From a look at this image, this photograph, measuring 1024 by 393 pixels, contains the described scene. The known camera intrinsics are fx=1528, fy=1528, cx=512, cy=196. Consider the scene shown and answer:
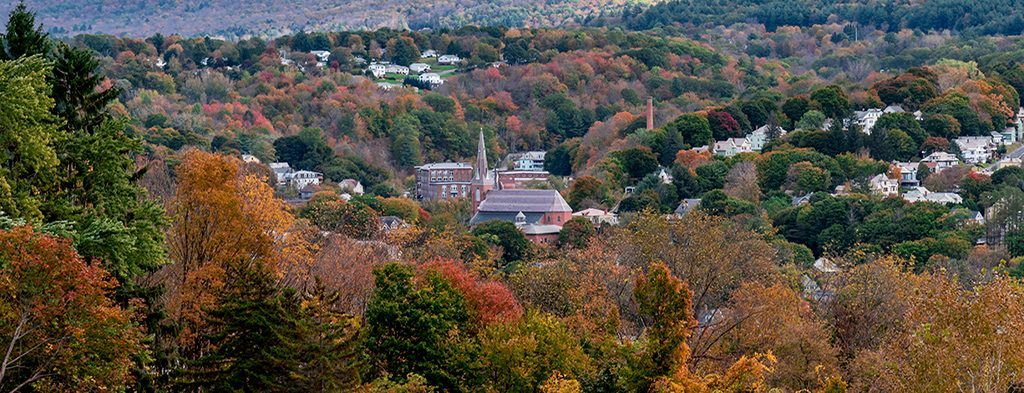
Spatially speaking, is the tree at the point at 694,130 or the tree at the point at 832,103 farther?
the tree at the point at 694,130

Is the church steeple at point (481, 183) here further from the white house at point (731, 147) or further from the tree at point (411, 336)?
the tree at point (411, 336)

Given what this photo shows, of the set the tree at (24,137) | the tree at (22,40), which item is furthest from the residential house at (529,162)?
the tree at (24,137)

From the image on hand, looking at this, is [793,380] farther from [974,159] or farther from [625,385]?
[974,159]

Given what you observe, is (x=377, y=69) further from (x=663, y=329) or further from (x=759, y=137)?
(x=663, y=329)

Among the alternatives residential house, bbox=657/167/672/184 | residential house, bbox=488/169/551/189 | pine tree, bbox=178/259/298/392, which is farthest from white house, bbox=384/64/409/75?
pine tree, bbox=178/259/298/392

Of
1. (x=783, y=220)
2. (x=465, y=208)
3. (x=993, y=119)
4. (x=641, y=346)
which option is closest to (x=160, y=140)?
(x=465, y=208)

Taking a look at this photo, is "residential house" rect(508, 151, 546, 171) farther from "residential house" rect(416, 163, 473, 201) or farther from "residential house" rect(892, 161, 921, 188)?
"residential house" rect(892, 161, 921, 188)
